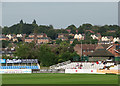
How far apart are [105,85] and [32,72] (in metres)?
22.8

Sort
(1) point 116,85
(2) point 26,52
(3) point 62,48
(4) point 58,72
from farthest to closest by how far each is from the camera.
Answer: (3) point 62,48, (2) point 26,52, (4) point 58,72, (1) point 116,85

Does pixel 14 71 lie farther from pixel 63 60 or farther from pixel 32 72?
pixel 63 60

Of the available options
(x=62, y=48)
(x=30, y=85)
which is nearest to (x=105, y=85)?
(x=30, y=85)

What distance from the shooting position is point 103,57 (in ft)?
254

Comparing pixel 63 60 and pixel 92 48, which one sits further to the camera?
pixel 92 48

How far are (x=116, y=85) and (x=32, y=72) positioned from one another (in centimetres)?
2335

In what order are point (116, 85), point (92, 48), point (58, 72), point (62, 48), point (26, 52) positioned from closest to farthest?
point (116, 85), point (58, 72), point (26, 52), point (62, 48), point (92, 48)

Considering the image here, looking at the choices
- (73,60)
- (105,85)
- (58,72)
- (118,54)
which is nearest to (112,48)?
(118,54)

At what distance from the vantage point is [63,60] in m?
71.7

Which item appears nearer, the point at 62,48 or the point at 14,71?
the point at 14,71

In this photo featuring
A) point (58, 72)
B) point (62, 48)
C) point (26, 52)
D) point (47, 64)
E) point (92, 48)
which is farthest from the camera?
point (92, 48)

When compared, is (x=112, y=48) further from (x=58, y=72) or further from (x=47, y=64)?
(x=58, y=72)

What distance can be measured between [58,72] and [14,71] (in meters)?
5.83

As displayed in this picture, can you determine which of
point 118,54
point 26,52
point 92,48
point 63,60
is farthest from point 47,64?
point 92,48
